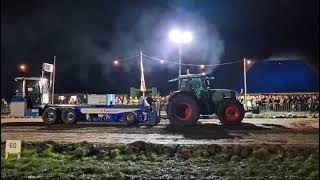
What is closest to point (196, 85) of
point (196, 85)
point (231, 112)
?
point (196, 85)

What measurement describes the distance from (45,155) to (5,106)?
20.2 metres

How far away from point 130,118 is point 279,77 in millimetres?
27352

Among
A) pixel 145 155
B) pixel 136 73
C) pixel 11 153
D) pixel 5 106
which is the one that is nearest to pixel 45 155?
pixel 11 153

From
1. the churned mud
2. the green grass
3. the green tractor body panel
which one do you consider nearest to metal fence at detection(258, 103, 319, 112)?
the green tractor body panel

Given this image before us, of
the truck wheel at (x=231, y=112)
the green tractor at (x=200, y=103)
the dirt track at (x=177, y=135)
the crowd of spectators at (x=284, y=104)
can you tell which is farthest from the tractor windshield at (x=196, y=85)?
the crowd of spectators at (x=284, y=104)

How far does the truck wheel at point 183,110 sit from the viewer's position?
61.1 feet

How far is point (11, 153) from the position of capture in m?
11.4

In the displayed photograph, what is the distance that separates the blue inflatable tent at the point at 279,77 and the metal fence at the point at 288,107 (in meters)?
12.1

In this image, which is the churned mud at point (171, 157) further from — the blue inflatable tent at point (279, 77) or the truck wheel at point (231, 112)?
the blue inflatable tent at point (279, 77)

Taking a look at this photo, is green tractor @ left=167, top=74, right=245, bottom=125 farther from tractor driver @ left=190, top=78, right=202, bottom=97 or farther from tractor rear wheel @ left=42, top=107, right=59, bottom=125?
tractor rear wheel @ left=42, top=107, right=59, bottom=125

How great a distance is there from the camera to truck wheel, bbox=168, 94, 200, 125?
18625mm

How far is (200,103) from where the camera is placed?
63.5ft

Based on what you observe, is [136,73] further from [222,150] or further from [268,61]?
[222,150]

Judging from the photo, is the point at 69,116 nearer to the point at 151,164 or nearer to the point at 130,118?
the point at 130,118
